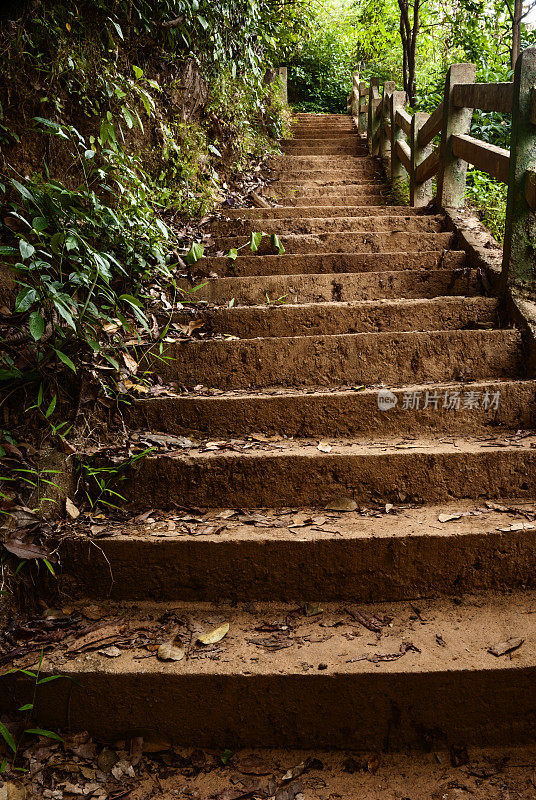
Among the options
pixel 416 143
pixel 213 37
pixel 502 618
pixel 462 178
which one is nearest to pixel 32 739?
pixel 502 618

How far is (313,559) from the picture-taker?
6.09 ft

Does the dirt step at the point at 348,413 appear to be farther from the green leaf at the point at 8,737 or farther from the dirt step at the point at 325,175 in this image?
the dirt step at the point at 325,175

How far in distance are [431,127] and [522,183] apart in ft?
6.14

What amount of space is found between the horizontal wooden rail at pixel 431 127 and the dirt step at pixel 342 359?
2.31m

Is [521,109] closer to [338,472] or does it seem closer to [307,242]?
[307,242]

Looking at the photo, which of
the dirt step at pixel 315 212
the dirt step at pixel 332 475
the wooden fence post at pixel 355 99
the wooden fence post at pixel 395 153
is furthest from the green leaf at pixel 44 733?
the wooden fence post at pixel 355 99

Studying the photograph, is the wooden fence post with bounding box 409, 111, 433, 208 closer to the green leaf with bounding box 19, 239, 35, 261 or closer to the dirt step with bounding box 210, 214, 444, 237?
the dirt step with bounding box 210, 214, 444, 237

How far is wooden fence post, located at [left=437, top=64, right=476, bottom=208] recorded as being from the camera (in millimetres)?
3826

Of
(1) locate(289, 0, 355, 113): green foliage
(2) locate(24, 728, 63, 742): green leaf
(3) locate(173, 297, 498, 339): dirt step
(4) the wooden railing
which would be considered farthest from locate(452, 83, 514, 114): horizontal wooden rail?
(1) locate(289, 0, 355, 113): green foliage

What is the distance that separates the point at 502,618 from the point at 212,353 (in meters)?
1.72

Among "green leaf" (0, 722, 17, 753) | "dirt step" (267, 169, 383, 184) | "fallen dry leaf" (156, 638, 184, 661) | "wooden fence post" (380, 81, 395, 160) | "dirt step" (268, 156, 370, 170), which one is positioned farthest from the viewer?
"dirt step" (268, 156, 370, 170)

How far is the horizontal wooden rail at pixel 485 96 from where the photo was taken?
9.41 ft

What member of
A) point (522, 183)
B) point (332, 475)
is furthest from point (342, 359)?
point (522, 183)

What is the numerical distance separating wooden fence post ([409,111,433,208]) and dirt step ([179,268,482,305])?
1.92 metres
